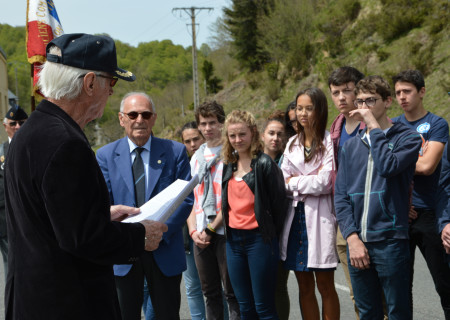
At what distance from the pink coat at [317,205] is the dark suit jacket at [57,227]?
83.9 inches

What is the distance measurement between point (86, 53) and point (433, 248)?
295 cm

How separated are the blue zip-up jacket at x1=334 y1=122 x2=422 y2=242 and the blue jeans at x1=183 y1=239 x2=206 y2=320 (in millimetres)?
1782

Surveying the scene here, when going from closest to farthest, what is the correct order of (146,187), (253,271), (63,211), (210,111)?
1. (63,211)
2. (146,187)
3. (253,271)
4. (210,111)

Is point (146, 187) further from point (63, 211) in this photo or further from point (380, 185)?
point (63, 211)

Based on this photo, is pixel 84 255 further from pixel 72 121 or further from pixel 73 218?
pixel 72 121

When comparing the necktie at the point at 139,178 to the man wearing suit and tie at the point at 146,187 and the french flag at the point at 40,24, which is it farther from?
the french flag at the point at 40,24

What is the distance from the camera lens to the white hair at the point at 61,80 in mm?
1927

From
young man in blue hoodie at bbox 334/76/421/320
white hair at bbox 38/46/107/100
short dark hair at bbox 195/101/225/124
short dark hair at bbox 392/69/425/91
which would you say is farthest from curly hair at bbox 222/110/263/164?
white hair at bbox 38/46/107/100

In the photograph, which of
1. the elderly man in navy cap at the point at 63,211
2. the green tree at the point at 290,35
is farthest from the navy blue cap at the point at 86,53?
the green tree at the point at 290,35

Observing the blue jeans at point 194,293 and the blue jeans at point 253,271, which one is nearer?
the blue jeans at point 253,271

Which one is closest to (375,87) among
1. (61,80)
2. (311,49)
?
(61,80)

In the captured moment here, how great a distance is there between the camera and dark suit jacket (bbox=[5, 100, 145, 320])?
172 centimetres

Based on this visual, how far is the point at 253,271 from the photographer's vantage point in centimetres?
379

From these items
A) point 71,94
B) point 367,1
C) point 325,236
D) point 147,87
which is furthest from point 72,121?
point 147,87
